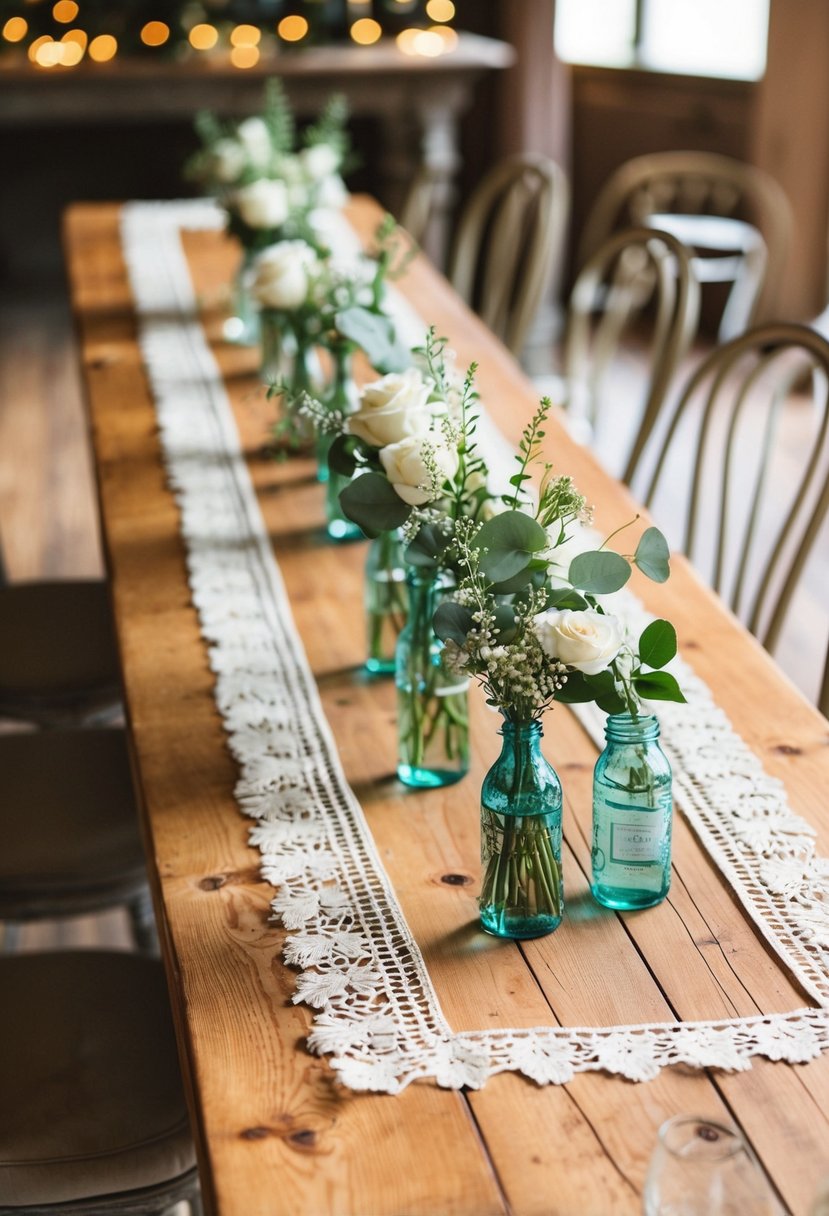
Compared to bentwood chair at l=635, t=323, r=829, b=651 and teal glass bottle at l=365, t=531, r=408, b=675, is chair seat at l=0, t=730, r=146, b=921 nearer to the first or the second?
teal glass bottle at l=365, t=531, r=408, b=675

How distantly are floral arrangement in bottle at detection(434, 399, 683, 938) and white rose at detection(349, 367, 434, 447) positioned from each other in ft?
0.57

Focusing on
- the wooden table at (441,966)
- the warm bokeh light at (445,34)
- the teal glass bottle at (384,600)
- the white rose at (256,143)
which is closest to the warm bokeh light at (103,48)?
the warm bokeh light at (445,34)

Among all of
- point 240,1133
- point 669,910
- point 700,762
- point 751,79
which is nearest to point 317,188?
point 700,762

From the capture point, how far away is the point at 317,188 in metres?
2.57

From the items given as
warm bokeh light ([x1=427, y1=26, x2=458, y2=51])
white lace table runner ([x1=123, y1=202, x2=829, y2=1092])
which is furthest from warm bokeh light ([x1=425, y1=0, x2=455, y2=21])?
white lace table runner ([x1=123, y1=202, x2=829, y2=1092])

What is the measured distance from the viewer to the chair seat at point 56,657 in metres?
2.10

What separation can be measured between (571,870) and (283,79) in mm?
4530

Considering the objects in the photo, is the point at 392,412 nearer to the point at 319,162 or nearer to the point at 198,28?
the point at 319,162

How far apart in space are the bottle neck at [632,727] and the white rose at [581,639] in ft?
0.21

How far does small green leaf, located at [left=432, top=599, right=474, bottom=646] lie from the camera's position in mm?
1062

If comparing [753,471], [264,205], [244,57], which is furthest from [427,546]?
[244,57]

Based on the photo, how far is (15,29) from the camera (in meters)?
5.61

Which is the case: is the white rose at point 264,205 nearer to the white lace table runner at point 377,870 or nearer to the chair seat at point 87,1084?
the white lace table runner at point 377,870

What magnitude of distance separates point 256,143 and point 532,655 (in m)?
1.85
